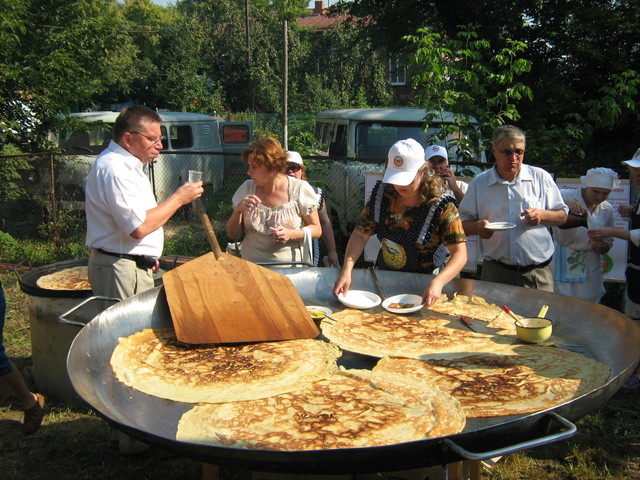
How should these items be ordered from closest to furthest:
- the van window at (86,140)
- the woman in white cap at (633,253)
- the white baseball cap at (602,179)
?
the woman in white cap at (633,253)
the white baseball cap at (602,179)
the van window at (86,140)

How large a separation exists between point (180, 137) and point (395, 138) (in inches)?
236

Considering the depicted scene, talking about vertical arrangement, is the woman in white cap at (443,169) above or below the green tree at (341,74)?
below

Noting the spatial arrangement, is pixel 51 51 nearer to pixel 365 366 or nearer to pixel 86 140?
pixel 86 140

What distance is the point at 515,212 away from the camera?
3963mm

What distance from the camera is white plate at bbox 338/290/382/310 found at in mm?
3264

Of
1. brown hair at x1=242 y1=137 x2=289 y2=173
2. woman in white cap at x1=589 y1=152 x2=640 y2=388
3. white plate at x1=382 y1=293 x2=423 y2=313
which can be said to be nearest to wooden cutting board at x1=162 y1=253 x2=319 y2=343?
white plate at x1=382 y1=293 x2=423 y2=313

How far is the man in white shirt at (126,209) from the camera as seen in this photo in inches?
129

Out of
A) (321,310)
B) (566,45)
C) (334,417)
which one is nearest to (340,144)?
(321,310)

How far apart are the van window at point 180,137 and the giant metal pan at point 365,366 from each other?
29.9ft

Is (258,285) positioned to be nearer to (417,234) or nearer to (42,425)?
(417,234)

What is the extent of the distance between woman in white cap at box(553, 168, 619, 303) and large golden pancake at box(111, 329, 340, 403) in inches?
115

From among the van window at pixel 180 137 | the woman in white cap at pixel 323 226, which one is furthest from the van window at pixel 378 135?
the van window at pixel 180 137

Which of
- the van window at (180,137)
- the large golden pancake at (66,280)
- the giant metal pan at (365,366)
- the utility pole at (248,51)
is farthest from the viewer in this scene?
the utility pole at (248,51)

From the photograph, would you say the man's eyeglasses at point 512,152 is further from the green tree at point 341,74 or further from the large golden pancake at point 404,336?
the green tree at point 341,74
